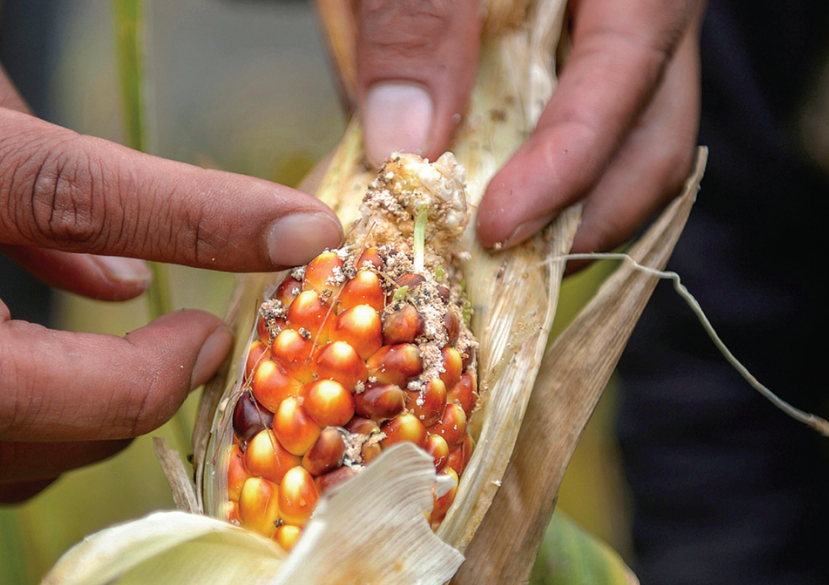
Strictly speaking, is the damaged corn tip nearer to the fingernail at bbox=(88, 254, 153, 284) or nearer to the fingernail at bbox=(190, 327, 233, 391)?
the fingernail at bbox=(190, 327, 233, 391)

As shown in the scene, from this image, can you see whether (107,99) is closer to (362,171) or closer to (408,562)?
(362,171)

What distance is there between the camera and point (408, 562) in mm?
528

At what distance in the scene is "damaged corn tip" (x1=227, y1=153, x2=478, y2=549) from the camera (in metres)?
0.59

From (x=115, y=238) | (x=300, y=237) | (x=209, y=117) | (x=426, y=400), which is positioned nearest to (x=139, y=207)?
(x=115, y=238)

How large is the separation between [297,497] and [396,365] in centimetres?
Answer: 17

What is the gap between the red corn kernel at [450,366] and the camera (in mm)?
653

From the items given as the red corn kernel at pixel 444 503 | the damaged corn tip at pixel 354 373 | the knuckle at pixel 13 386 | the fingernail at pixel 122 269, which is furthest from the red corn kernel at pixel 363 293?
the fingernail at pixel 122 269

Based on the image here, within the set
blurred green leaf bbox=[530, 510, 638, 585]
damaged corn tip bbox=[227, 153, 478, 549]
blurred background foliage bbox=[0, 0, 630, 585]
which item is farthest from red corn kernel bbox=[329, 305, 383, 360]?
blurred background foliage bbox=[0, 0, 630, 585]

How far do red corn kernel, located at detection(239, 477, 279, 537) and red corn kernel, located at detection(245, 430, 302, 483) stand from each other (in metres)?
0.01

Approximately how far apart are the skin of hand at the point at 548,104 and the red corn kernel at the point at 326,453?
37cm

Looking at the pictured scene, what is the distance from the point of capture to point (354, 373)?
1.98 feet

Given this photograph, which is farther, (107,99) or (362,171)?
(107,99)

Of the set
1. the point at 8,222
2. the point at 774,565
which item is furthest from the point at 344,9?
the point at 774,565

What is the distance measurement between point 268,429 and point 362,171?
42 cm
